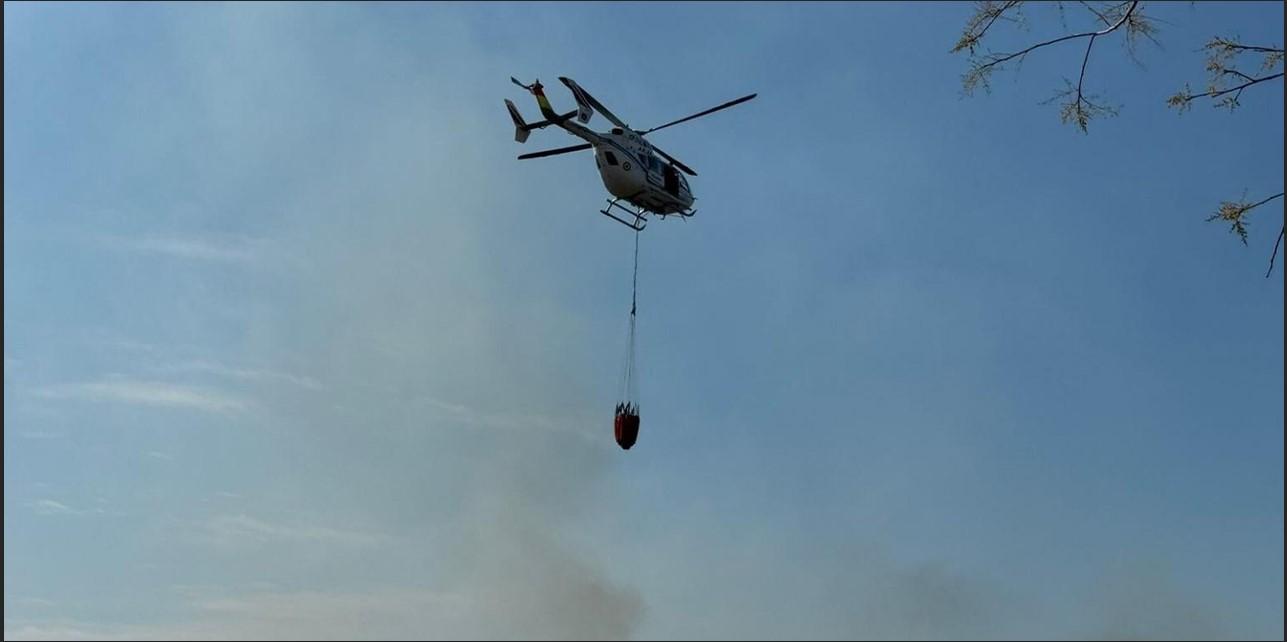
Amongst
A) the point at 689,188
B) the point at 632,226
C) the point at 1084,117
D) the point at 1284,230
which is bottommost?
the point at 1284,230

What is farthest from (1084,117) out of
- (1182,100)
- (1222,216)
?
(1222,216)

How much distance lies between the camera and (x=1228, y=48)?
1355 centimetres

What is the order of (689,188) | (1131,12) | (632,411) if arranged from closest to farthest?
(1131,12) → (632,411) → (689,188)

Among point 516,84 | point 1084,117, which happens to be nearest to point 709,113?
point 516,84

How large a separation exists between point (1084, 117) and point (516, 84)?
2742 centimetres

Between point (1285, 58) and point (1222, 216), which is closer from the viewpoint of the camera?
point (1285, 58)

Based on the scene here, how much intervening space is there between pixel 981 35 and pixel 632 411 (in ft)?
87.4

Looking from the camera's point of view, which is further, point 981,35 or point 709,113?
point 709,113

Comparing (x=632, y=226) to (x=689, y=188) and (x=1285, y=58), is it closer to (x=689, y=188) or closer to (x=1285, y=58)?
→ (x=689, y=188)

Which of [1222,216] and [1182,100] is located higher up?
[1182,100]

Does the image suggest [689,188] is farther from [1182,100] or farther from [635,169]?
[1182,100]

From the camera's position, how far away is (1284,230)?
42.3ft

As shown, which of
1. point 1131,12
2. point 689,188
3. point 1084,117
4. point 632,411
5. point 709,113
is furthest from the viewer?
point 689,188

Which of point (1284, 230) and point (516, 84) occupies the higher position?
point (516, 84)
